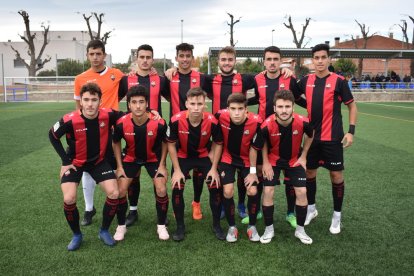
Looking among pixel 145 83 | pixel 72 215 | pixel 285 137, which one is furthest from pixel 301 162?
pixel 72 215

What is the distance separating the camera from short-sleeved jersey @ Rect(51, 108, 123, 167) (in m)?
3.87

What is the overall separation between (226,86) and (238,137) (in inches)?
29.6

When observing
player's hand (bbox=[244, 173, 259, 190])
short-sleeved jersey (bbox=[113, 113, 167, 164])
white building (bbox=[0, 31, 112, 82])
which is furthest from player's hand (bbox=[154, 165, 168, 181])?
white building (bbox=[0, 31, 112, 82])

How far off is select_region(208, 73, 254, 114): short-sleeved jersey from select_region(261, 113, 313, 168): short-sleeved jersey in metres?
→ 0.67

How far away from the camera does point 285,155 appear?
411cm

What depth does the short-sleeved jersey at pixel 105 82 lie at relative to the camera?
4594mm

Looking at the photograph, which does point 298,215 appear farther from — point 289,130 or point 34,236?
point 34,236

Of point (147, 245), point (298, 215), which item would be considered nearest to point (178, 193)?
point (147, 245)

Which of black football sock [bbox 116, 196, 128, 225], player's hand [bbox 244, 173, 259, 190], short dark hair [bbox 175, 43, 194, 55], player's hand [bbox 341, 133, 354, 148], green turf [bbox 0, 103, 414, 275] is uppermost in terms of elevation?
short dark hair [bbox 175, 43, 194, 55]

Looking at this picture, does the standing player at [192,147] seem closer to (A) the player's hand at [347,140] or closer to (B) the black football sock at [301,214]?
(B) the black football sock at [301,214]

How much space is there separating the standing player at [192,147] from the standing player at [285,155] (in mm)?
513

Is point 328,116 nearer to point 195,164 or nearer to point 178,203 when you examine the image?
point 195,164

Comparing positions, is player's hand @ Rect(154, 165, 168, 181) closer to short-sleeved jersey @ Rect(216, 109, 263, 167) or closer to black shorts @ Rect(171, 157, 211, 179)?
black shorts @ Rect(171, 157, 211, 179)

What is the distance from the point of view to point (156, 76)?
4.70m
